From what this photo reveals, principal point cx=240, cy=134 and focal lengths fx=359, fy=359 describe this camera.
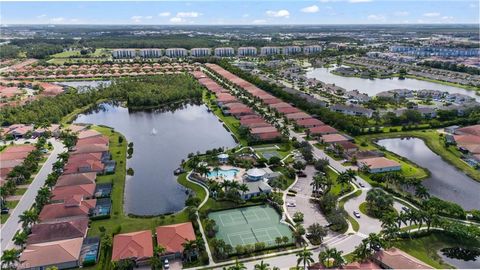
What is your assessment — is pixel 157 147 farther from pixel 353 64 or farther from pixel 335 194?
pixel 353 64

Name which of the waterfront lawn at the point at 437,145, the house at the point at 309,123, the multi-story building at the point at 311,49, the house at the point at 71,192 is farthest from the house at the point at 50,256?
the multi-story building at the point at 311,49

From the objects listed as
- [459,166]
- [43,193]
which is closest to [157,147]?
[43,193]

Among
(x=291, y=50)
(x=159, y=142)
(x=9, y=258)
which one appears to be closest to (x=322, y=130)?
(x=159, y=142)

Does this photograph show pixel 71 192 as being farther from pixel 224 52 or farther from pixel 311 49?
pixel 311 49

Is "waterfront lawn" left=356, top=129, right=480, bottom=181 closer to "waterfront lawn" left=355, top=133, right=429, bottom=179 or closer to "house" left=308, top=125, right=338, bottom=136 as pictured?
"waterfront lawn" left=355, top=133, right=429, bottom=179

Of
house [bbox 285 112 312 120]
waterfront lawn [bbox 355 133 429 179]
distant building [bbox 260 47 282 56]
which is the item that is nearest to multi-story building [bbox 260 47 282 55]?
distant building [bbox 260 47 282 56]
